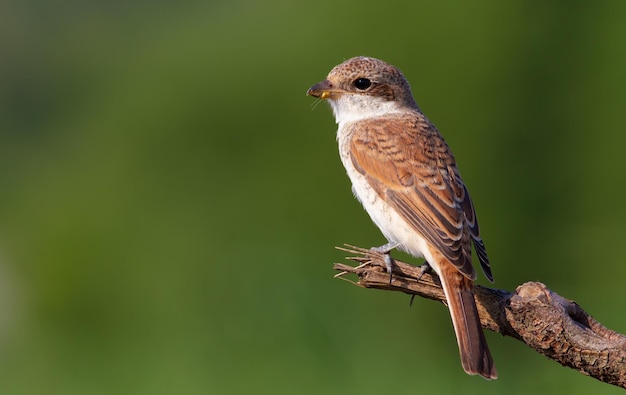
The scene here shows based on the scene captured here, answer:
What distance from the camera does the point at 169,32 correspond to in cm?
1156

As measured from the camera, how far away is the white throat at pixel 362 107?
213 inches

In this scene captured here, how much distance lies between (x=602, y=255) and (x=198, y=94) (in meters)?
3.80

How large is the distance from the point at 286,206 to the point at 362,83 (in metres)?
3.65

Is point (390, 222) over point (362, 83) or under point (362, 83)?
under

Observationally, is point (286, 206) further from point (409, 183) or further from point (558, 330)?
point (558, 330)

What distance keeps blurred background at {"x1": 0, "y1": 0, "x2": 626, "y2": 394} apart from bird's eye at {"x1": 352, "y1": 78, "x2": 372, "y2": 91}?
8.03ft

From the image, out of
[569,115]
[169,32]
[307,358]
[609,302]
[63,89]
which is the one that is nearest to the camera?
[307,358]

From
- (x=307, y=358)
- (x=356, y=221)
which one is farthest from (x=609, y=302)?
(x=307, y=358)

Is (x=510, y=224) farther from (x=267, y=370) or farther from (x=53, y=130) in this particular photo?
(x=53, y=130)

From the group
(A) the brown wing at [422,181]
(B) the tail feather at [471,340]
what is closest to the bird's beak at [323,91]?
(A) the brown wing at [422,181]

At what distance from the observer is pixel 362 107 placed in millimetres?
5406

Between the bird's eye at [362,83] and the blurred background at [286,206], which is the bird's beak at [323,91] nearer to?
the bird's eye at [362,83]

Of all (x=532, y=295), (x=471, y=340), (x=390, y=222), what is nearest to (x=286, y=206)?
(x=390, y=222)

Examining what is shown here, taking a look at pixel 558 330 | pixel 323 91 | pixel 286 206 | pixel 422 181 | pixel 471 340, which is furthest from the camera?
pixel 286 206
